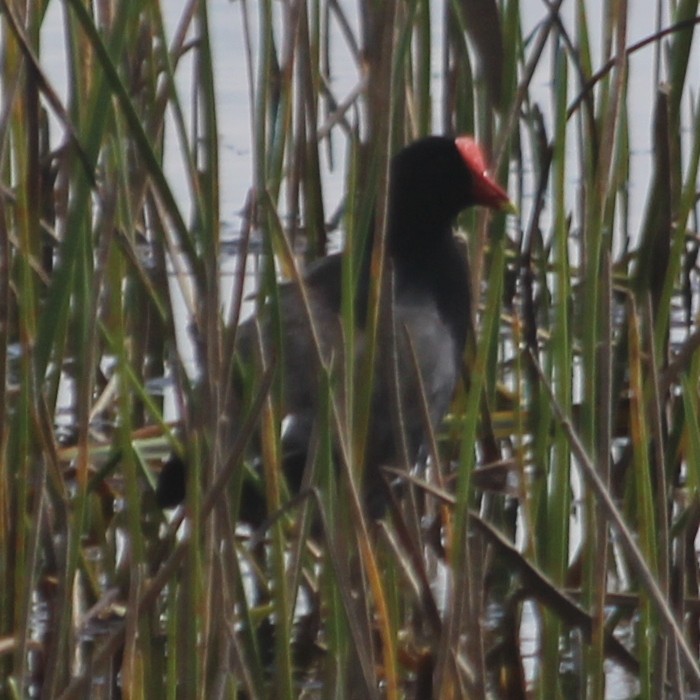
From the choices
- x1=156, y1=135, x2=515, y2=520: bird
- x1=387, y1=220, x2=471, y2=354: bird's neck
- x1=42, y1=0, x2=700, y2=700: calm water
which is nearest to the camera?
x1=156, y1=135, x2=515, y2=520: bird

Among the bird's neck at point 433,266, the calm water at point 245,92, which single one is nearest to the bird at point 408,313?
the bird's neck at point 433,266

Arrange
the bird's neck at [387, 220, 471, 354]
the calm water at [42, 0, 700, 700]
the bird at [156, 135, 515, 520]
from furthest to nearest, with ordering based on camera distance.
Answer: the calm water at [42, 0, 700, 700]
the bird's neck at [387, 220, 471, 354]
the bird at [156, 135, 515, 520]

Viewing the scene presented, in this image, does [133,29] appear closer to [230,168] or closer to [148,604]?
[148,604]

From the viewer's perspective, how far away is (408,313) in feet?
8.52

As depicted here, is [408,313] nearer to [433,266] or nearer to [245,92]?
[433,266]

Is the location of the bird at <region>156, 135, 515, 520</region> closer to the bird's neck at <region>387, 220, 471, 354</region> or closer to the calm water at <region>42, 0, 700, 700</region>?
the bird's neck at <region>387, 220, 471, 354</region>

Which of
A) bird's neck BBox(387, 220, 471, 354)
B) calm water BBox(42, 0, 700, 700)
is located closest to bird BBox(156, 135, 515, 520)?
bird's neck BBox(387, 220, 471, 354)

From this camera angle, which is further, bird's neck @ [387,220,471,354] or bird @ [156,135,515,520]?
bird's neck @ [387,220,471,354]

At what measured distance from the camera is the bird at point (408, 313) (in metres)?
2.21

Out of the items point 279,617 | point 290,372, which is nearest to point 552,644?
point 279,617

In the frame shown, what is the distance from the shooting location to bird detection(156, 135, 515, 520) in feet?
7.24

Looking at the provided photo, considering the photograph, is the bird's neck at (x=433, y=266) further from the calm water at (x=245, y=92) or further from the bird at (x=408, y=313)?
the calm water at (x=245, y=92)

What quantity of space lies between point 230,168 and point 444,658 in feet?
8.11

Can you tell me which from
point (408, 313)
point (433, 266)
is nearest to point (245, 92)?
point (433, 266)
